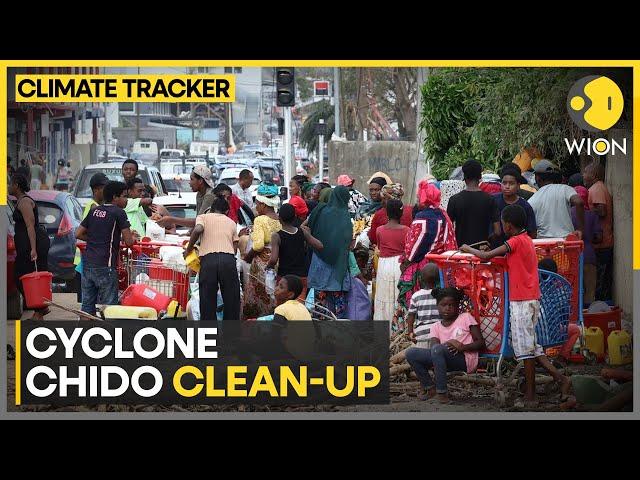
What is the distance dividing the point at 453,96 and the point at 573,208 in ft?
18.5

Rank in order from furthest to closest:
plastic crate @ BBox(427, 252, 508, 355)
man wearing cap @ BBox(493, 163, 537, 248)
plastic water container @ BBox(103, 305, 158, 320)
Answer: man wearing cap @ BBox(493, 163, 537, 248) → plastic water container @ BBox(103, 305, 158, 320) → plastic crate @ BBox(427, 252, 508, 355)

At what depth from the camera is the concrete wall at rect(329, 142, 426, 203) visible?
19.5 m

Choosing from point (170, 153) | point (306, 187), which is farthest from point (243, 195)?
point (170, 153)

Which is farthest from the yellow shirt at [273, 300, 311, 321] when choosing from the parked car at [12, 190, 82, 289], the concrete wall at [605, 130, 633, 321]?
the parked car at [12, 190, 82, 289]

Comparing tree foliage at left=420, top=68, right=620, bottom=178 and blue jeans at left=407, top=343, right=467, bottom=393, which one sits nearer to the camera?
blue jeans at left=407, top=343, right=467, bottom=393

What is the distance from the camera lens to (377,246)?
11602mm

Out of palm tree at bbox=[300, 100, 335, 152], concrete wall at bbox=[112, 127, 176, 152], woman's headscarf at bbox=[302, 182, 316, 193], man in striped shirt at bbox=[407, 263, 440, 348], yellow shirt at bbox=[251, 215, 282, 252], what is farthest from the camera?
concrete wall at bbox=[112, 127, 176, 152]

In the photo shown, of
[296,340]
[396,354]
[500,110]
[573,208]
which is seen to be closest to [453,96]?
[500,110]

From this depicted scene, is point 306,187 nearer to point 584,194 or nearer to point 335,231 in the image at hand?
point 335,231

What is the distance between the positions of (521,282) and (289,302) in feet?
6.03

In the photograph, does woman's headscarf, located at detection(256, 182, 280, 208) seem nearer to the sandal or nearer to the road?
the road

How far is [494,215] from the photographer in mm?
10156

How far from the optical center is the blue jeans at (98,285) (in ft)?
34.6

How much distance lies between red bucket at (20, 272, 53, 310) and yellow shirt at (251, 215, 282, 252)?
1.90 m
